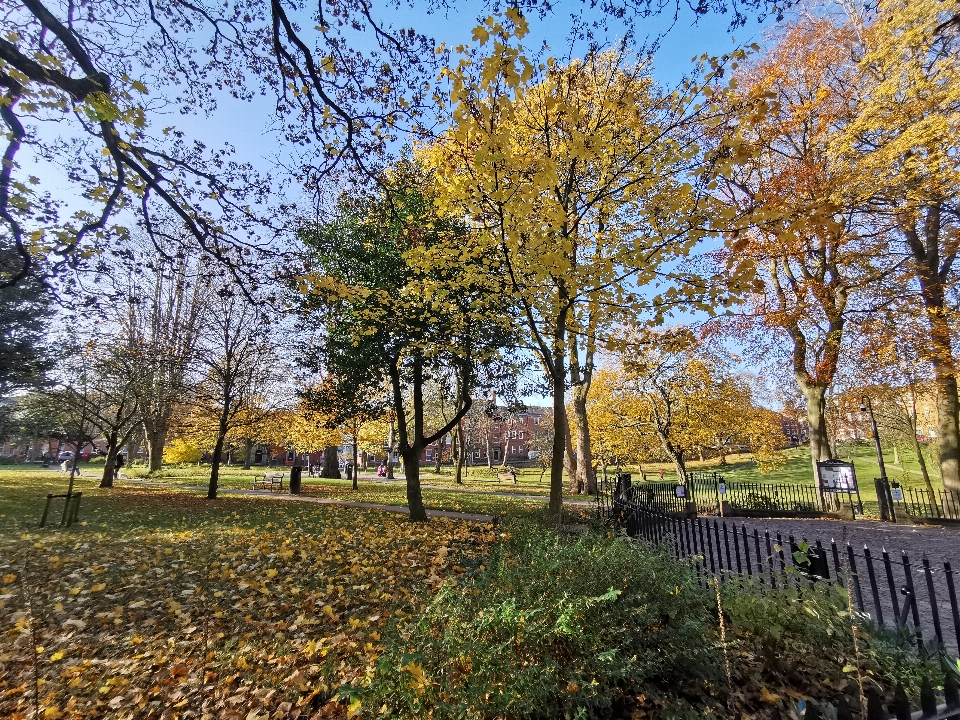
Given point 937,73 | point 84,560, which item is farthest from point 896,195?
point 84,560

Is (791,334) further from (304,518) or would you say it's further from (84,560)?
(84,560)

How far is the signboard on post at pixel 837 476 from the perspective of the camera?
12047 mm

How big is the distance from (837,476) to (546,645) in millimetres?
13648

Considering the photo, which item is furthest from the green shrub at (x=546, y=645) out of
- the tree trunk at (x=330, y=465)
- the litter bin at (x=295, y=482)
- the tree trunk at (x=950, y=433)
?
the tree trunk at (x=330, y=465)

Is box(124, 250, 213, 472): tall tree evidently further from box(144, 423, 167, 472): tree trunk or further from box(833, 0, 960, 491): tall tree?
box(833, 0, 960, 491): tall tree

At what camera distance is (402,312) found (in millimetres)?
9523

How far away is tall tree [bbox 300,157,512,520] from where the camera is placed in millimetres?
8375

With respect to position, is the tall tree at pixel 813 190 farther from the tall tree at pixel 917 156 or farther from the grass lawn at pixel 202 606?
the grass lawn at pixel 202 606

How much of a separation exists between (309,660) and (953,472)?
60.8 ft

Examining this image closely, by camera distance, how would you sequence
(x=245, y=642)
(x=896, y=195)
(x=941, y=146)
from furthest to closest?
(x=896, y=195)
(x=941, y=146)
(x=245, y=642)

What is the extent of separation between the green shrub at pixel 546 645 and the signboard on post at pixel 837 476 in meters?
11.6

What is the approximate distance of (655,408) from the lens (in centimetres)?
2033

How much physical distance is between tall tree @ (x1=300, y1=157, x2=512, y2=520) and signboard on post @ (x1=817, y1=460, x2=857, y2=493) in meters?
10.2

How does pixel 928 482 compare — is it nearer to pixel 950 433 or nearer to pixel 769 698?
pixel 950 433
